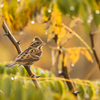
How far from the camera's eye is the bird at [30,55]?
61 centimetres

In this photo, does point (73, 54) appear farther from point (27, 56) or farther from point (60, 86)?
point (27, 56)

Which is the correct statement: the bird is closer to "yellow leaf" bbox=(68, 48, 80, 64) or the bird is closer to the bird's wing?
the bird's wing

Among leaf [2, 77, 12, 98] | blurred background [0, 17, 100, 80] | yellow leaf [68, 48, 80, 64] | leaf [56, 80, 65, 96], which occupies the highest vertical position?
blurred background [0, 17, 100, 80]

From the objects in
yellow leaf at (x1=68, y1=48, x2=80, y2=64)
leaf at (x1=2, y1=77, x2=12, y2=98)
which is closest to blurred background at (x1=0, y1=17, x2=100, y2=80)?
yellow leaf at (x1=68, y1=48, x2=80, y2=64)

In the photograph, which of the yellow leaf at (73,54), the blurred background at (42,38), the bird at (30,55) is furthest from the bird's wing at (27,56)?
the yellow leaf at (73,54)

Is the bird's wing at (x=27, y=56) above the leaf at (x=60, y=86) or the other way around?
above

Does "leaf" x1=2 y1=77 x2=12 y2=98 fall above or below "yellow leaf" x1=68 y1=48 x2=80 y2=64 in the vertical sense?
below

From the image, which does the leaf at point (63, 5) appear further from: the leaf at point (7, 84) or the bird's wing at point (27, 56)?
the leaf at point (7, 84)

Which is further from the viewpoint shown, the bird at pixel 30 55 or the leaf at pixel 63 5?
the leaf at pixel 63 5

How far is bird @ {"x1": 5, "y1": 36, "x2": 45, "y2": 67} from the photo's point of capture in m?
0.61

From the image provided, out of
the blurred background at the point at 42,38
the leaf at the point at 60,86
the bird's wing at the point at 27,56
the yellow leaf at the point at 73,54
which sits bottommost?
the leaf at the point at 60,86

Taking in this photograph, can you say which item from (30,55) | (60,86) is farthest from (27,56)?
(60,86)

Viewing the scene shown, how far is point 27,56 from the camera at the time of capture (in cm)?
61

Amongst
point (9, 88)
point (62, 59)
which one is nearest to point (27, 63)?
point (9, 88)
